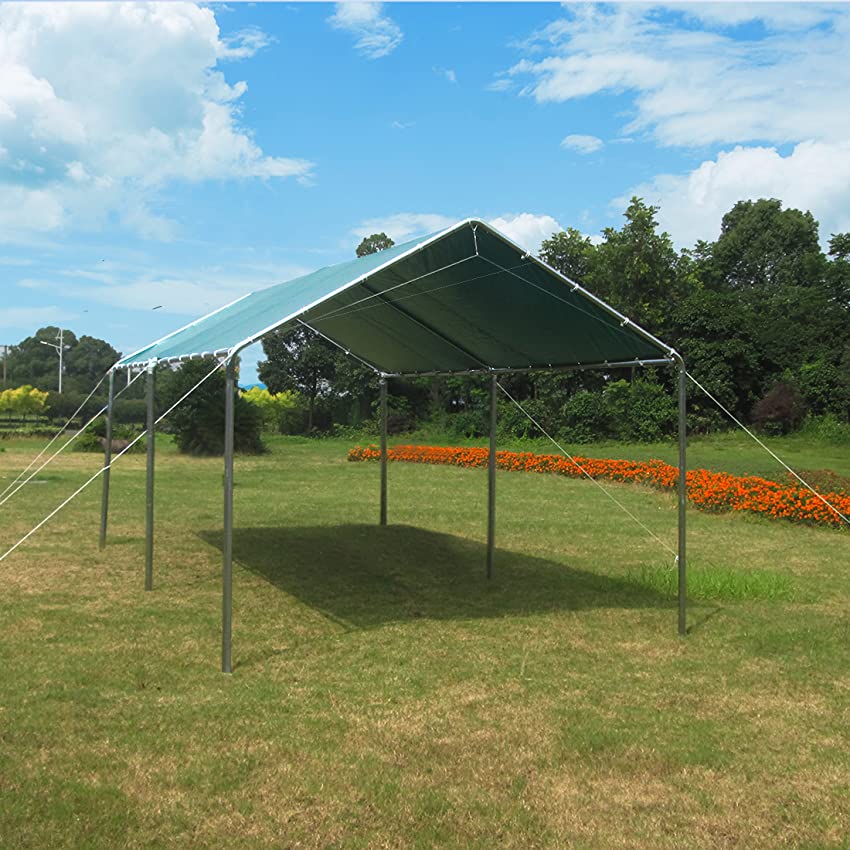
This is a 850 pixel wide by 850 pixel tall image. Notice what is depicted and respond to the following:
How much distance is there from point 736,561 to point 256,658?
5965 mm

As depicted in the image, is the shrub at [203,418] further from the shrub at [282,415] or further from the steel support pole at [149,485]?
the steel support pole at [149,485]

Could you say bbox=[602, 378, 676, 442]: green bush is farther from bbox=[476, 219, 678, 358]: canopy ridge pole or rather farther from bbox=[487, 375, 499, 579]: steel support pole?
bbox=[476, 219, 678, 358]: canopy ridge pole

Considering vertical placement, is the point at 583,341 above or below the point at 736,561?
above

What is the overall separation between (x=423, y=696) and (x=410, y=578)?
3.67 meters

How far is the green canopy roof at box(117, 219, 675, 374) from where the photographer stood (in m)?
6.30

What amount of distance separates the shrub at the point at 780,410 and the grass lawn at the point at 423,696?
15715 millimetres

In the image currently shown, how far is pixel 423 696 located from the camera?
17.3 ft

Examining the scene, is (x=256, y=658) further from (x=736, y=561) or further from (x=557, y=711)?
(x=736, y=561)

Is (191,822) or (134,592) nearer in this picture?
(191,822)

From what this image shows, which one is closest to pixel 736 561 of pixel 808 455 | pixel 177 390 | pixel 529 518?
pixel 529 518

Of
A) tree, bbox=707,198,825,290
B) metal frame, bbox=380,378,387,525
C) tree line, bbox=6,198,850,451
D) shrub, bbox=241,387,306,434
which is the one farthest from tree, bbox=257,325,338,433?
metal frame, bbox=380,378,387,525

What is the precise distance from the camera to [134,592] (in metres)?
8.04

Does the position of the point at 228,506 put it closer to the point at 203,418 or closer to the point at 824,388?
the point at 203,418

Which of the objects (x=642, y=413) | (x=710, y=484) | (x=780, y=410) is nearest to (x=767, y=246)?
(x=780, y=410)
